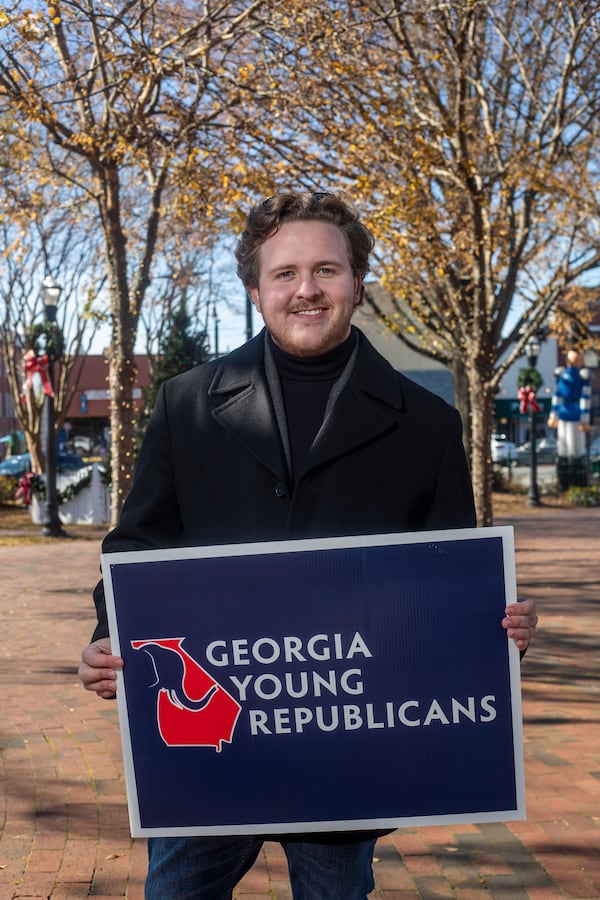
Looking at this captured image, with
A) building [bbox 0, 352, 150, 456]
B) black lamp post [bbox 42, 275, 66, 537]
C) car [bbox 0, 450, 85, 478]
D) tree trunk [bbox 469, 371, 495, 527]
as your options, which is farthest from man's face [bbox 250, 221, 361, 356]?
building [bbox 0, 352, 150, 456]

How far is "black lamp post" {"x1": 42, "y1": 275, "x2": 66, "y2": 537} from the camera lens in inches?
753

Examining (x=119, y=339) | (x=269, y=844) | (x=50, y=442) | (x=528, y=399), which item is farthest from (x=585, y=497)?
(x=269, y=844)

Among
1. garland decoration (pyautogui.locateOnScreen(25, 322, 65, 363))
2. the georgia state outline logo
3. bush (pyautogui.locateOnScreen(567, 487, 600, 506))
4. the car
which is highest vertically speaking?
garland decoration (pyautogui.locateOnScreen(25, 322, 65, 363))

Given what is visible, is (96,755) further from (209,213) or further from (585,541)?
(585,541)

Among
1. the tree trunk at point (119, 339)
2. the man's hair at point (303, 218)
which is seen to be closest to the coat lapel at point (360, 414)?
the man's hair at point (303, 218)

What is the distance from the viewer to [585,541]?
17656 mm

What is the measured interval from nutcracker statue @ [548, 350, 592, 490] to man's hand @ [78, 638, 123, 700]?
25880 millimetres

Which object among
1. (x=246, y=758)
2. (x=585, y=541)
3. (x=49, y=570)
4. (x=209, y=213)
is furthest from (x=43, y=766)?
(x=585, y=541)

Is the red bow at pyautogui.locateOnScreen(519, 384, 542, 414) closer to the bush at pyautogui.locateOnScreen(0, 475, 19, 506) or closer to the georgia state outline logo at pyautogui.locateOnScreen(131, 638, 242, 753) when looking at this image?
the bush at pyautogui.locateOnScreen(0, 475, 19, 506)

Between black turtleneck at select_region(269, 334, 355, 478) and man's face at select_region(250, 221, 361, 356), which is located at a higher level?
man's face at select_region(250, 221, 361, 356)

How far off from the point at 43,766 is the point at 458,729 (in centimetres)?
377

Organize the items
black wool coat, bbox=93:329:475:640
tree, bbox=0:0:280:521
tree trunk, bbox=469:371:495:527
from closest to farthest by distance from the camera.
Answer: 1. black wool coat, bbox=93:329:475:640
2. tree, bbox=0:0:280:521
3. tree trunk, bbox=469:371:495:527

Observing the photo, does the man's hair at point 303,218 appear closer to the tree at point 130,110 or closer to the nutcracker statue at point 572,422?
the tree at point 130,110

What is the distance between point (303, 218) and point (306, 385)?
385 millimetres
